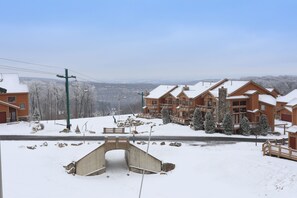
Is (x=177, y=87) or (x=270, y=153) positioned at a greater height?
(x=177, y=87)

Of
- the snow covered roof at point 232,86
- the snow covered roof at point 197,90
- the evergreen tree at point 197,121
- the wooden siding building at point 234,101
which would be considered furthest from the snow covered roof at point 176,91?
the evergreen tree at point 197,121

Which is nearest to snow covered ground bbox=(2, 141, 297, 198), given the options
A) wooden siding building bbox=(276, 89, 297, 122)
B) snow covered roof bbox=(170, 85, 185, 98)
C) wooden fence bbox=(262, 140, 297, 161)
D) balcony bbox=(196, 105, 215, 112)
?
wooden fence bbox=(262, 140, 297, 161)

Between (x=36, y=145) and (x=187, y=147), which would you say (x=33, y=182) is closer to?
(x=36, y=145)

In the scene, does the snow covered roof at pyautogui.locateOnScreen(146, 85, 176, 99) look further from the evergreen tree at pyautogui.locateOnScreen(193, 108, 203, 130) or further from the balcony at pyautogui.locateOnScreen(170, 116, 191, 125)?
the evergreen tree at pyautogui.locateOnScreen(193, 108, 203, 130)

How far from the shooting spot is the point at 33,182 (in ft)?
70.3

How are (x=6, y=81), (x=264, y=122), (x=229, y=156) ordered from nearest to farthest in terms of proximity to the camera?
(x=229, y=156) < (x=264, y=122) < (x=6, y=81)

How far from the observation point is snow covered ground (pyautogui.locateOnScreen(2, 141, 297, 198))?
2103 cm

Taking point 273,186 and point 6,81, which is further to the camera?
point 6,81

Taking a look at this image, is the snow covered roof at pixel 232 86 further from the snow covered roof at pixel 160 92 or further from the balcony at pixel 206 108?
the snow covered roof at pixel 160 92

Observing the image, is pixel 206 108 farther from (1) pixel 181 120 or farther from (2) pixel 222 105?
(1) pixel 181 120

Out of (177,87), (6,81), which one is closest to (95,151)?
(6,81)

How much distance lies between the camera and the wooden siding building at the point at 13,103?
42000 mm

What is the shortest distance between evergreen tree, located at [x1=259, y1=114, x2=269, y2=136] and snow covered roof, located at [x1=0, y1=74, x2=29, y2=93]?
33365mm

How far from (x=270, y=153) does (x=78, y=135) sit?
2147 cm
